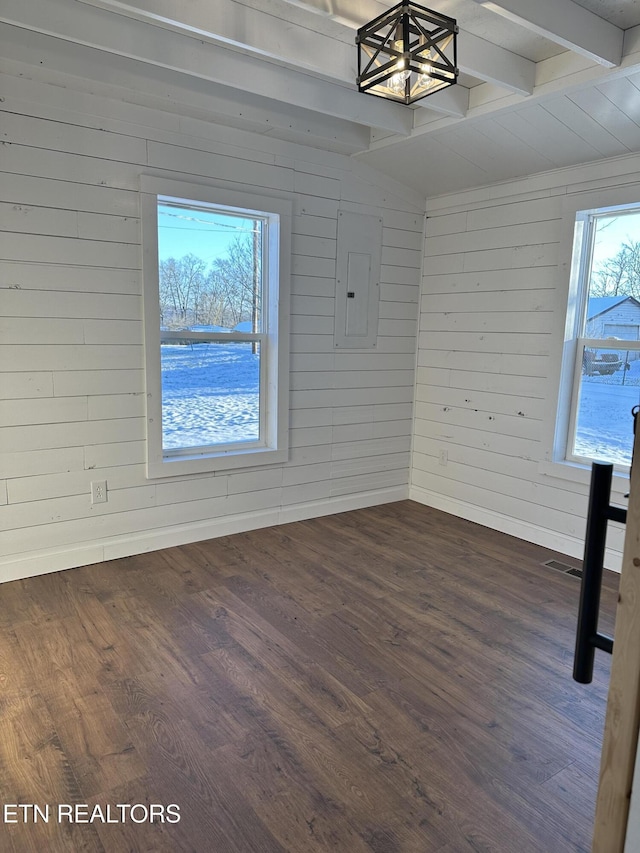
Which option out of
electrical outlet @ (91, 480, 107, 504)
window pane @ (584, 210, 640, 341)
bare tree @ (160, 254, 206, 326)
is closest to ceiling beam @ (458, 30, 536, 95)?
window pane @ (584, 210, 640, 341)

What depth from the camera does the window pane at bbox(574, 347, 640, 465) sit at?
330cm

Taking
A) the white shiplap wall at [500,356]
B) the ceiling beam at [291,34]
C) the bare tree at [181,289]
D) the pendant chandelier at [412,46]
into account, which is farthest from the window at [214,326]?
the pendant chandelier at [412,46]

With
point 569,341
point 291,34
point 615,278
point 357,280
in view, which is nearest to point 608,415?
point 569,341

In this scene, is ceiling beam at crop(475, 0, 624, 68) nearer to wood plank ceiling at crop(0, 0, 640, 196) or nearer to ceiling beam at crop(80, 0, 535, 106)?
wood plank ceiling at crop(0, 0, 640, 196)

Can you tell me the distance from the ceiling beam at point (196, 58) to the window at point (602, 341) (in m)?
1.35

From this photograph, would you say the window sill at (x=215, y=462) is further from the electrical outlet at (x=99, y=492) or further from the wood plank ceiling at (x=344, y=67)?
the wood plank ceiling at (x=344, y=67)

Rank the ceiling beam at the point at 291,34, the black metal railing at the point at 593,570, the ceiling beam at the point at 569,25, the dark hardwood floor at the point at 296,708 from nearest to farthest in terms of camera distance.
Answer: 1. the black metal railing at the point at 593,570
2. the dark hardwood floor at the point at 296,708
3. the ceiling beam at the point at 569,25
4. the ceiling beam at the point at 291,34

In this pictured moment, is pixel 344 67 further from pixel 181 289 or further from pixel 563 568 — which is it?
pixel 563 568

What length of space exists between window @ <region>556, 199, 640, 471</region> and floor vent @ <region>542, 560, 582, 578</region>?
0.65 metres

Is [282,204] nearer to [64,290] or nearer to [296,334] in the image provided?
[296,334]

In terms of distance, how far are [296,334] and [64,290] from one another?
58.1 inches

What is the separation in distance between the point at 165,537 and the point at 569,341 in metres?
2.78

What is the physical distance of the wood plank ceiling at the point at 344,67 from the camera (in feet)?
7.63

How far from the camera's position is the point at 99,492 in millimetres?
3217
